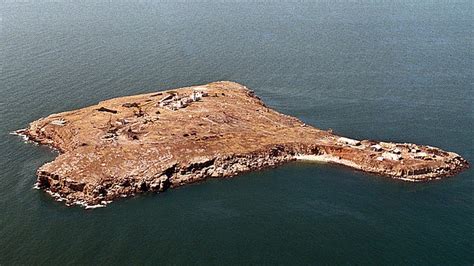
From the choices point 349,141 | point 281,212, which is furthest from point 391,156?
point 281,212

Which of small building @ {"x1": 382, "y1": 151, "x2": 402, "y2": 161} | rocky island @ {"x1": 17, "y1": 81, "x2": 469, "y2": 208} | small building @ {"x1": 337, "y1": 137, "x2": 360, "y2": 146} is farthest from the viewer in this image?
small building @ {"x1": 337, "y1": 137, "x2": 360, "y2": 146}

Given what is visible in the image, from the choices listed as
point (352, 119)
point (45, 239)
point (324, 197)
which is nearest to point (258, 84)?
point (352, 119)

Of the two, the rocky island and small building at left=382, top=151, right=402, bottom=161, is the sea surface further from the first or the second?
small building at left=382, top=151, right=402, bottom=161

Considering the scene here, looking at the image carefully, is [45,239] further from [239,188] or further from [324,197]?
[324,197]

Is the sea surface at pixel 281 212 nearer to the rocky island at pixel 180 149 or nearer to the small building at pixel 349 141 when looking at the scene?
the rocky island at pixel 180 149

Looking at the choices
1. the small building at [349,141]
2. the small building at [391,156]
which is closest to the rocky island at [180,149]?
the small building at [349,141]

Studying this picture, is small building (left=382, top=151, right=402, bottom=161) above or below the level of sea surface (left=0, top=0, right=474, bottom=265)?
above

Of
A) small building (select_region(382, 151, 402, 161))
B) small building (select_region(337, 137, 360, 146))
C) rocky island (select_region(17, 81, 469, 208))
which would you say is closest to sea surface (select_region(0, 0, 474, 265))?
rocky island (select_region(17, 81, 469, 208))

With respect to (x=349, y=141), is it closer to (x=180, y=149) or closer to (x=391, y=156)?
(x=391, y=156)
